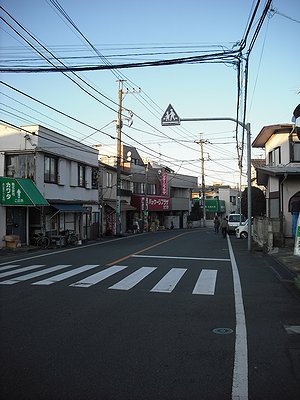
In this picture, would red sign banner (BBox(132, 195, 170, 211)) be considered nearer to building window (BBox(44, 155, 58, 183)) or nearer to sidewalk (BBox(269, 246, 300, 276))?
building window (BBox(44, 155, 58, 183))

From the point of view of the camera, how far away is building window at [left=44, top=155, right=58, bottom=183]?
2618 centimetres

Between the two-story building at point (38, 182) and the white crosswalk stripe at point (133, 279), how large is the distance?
1126cm

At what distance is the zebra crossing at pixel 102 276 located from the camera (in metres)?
10.1

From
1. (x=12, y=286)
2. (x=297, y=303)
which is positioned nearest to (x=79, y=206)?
(x=12, y=286)

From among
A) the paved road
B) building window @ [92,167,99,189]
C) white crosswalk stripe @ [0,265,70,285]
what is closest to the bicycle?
white crosswalk stripe @ [0,265,70,285]

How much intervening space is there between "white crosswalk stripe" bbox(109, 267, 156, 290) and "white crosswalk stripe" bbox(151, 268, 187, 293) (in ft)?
2.10

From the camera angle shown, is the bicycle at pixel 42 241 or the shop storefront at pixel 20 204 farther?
the bicycle at pixel 42 241

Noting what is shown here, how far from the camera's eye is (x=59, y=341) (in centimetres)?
563

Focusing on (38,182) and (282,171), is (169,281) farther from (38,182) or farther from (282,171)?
(38,182)

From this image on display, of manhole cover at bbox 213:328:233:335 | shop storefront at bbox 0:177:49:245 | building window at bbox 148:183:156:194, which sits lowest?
manhole cover at bbox 213:328:233:335

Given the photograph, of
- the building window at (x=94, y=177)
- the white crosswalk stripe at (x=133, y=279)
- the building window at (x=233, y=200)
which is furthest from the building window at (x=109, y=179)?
the building window at (x=233, y=200)

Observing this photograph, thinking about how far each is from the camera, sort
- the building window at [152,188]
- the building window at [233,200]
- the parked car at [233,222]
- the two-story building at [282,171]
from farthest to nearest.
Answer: the building window at [233,200] → the building window at [152,188] → the parked car at [233,222] → the two-story building at [282,171]

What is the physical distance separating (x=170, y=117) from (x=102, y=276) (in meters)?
7.67

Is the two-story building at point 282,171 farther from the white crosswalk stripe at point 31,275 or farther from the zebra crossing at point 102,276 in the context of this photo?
the white crosswalk stripe at point 31,275
